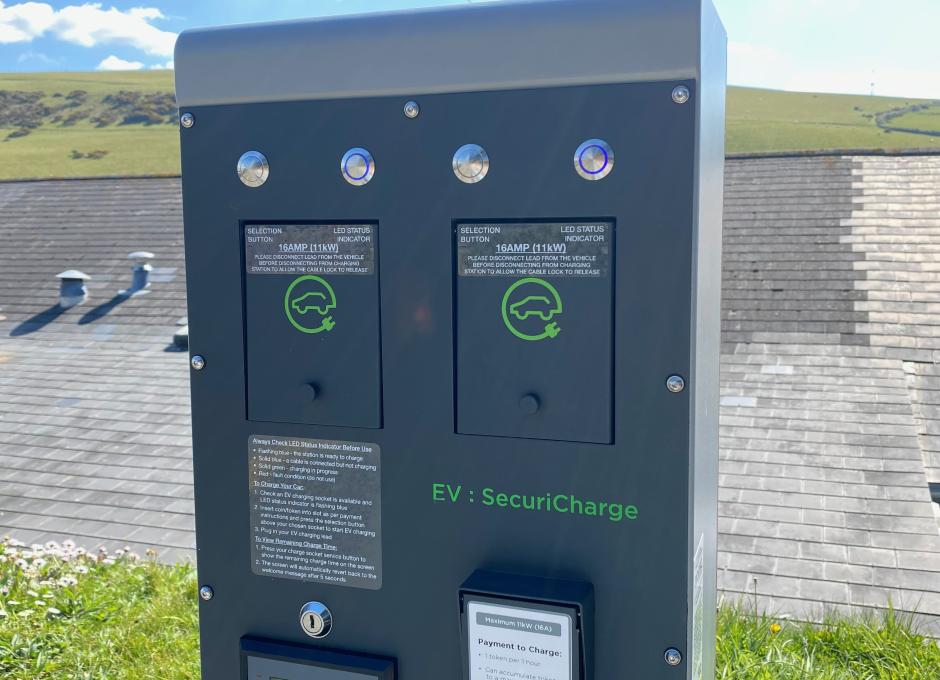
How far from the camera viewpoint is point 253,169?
66.7 inches

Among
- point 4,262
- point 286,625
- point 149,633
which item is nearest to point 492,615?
point 286,625

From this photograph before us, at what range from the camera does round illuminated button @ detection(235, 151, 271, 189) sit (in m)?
1.69

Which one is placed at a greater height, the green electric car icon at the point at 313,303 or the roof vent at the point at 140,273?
the roof vent at the point at 140,273

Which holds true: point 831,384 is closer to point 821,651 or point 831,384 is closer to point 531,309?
point 821,651

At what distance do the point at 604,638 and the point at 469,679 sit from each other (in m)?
0.26

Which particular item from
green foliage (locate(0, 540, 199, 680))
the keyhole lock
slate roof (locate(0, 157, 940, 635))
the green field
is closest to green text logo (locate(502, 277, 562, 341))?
the keyhole lock

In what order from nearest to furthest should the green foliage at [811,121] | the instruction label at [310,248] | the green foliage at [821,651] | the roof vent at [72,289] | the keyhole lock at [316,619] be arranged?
1. the instruction label at [310,248]
2. the keyhole lock at [316,619]
3. the green foliage at [821,651]
4. the roof vent at [72,289]
5. the green foliage at [811,121]

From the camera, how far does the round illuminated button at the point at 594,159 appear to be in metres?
1.47

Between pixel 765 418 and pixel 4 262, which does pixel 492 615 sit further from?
pixel 4 262

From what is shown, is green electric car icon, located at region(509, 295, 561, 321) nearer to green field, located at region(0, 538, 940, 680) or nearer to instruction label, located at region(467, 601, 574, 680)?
instruction label, located at region(467, 601, 574, 680)

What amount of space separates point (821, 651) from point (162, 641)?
2.72 m

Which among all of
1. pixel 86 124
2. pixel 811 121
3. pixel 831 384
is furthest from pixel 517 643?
pixel 86 124

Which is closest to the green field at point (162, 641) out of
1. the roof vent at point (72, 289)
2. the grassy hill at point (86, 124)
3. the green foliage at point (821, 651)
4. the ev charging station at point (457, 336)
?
the green foliage at point (821, 651)

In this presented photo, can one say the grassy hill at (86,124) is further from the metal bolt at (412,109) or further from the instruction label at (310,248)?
the metal bolt at (412,109)
